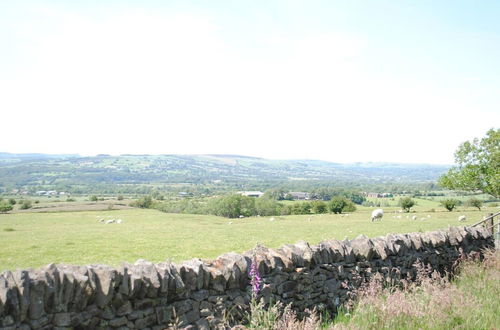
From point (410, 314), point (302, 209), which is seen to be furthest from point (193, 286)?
point (302, 209)

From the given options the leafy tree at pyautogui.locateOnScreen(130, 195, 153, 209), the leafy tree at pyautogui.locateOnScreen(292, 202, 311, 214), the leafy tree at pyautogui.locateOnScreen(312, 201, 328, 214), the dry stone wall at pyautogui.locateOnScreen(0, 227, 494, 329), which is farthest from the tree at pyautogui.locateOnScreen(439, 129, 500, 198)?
the leafy tree at pyautogui.locateOnScreen(130, 195, 153, 209)

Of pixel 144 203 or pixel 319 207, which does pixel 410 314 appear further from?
pixel 144 203

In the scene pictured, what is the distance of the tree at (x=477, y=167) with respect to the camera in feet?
114

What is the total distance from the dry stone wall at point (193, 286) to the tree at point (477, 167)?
101 ft

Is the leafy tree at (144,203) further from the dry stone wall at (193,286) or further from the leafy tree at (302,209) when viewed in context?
the dry stone wall at (193,286)

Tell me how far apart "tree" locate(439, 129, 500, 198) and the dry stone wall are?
101 ft

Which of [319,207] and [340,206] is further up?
→ [340,206]

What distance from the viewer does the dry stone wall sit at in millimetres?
4078

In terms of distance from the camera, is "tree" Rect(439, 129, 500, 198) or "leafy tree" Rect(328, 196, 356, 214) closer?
"tree" Rect(439, 129, 500, 198)

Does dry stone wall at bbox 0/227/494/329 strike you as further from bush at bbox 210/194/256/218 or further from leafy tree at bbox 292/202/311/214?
leafy tree at bbox 292/202/311/214

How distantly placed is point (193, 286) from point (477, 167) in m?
37.9

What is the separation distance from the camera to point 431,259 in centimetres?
944

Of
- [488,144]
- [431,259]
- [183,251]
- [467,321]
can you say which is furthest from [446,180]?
[467,321]

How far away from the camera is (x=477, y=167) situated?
3594 cm
